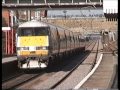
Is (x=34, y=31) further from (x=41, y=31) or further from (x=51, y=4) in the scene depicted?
(x=51, y=4)

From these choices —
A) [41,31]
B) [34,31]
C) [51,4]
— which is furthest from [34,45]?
[51,4]

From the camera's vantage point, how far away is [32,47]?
984 inches

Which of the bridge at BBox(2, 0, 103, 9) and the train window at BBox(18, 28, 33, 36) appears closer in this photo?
the train window at BBox(18, 28, 33, 36)

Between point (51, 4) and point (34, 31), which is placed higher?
point (51, 4)

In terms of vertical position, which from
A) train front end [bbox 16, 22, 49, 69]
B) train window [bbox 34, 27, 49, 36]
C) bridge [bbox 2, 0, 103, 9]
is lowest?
train front end [bbox 16, 22, 49, 69]

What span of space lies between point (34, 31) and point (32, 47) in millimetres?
995

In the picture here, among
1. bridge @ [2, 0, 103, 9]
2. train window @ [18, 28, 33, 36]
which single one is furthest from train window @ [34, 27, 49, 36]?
bridge @ [2, 0, 103, 9]

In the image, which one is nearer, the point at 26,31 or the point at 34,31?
the point at 34,31

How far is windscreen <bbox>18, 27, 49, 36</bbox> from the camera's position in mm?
25391

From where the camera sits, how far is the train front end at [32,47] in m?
25.0

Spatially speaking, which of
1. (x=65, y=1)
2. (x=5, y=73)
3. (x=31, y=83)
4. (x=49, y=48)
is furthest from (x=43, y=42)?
(x=65, y=1)

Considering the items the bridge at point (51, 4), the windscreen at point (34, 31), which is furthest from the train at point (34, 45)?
the bridge at point (51, 4)

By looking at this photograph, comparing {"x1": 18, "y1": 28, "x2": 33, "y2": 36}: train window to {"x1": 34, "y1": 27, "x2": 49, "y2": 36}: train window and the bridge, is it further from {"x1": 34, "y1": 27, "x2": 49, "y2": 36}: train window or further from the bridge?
the bridge

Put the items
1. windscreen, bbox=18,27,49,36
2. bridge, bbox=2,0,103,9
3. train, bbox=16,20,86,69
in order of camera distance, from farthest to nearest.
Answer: bridge, bbox=2,0,103,9 < windscreen, bbox=18,27,49,36 < train, bbox=16,20,86,69
